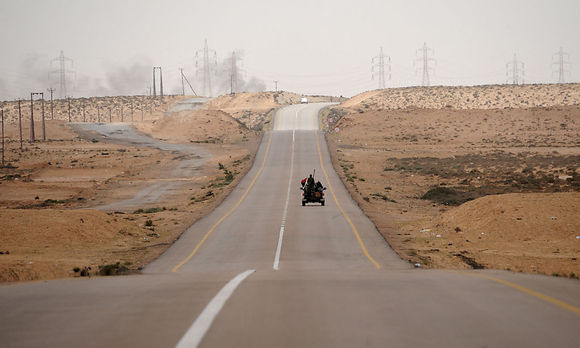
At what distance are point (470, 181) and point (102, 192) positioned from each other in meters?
35.9

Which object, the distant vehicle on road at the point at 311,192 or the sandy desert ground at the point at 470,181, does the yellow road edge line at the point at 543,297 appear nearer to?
the sandy desert ground at the point at 470,181

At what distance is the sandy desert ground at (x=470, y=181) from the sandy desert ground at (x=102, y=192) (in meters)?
12.2

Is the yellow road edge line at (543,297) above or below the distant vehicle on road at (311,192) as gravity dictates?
above

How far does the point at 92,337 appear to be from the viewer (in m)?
6.60

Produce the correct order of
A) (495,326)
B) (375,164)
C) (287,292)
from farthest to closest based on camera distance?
(375,164)
(287,292)
(495,326)

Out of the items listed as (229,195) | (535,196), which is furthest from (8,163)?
(535,196)

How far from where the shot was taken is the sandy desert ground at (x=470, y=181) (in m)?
27.3

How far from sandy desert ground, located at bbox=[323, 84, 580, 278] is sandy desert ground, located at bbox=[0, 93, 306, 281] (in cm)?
1218

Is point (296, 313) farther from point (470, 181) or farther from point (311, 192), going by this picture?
point (470, 181)

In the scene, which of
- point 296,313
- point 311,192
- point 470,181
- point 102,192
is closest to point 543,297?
point 296,313

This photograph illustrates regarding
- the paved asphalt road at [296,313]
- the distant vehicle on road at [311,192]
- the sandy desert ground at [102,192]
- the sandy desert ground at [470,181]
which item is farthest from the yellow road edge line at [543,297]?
the distant vehicle on road at [311,192]

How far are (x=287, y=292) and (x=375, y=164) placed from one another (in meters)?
73.3

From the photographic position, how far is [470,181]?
61938 millimetres

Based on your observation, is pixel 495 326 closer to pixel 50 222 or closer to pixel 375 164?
pixel 50 222
